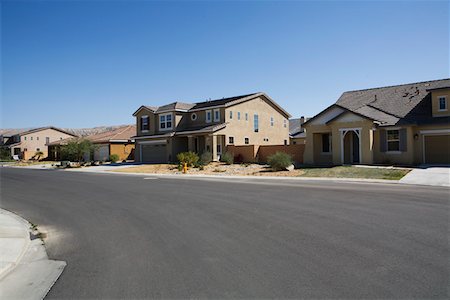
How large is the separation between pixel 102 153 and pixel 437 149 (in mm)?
40352

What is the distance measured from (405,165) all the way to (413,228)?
19.3 meters

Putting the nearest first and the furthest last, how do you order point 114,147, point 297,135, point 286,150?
1. point 286,150
2. point 114,147
3. point 297,135

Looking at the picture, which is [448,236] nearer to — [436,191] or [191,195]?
[436,191]

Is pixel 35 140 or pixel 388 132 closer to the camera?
pixel 388 132

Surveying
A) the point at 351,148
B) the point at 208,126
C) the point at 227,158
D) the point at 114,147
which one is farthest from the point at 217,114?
the point at 114,147

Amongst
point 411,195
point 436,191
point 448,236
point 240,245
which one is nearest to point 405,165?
point 436,191

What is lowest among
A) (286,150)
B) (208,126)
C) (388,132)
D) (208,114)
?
(286,150)

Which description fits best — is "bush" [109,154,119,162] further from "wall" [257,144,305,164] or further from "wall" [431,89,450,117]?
"wall" [431,89,450,117]

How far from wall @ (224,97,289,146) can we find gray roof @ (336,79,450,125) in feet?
33.1

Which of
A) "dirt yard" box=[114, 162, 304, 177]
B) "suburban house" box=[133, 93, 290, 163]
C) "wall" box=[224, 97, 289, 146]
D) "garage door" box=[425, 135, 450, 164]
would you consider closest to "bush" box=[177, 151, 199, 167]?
"dirt yard" box=[114, 162, 304, 177]

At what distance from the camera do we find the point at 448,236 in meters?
7.37

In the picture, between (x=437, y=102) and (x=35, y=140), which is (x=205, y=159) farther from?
(x=35, y=140)

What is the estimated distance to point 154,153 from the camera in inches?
1679

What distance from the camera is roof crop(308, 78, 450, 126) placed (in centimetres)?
2712
